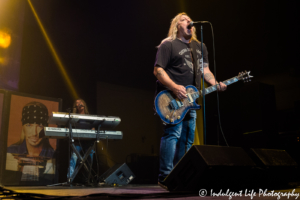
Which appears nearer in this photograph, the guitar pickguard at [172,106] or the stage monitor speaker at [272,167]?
the stage monitor speaker at [272,167]

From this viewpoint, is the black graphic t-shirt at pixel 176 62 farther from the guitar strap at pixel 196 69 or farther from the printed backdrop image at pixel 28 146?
the printed backdrop image at pixel 28 146

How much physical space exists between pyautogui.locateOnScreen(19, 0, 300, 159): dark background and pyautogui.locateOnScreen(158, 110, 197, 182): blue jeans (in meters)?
2.13

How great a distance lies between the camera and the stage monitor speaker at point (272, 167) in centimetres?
196

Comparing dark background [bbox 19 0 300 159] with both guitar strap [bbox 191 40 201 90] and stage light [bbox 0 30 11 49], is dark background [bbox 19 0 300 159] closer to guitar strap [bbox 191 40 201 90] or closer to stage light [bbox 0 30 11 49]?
stage light [bbox 0 30 11 49]

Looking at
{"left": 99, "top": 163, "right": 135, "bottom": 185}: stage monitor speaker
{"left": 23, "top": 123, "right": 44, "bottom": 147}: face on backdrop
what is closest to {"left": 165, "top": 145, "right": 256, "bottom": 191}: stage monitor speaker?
{"left": 99, "top": 163, "right": 135, "bottom": 185}: stage monitor speaker

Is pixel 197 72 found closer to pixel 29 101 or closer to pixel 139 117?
pixel 29 101

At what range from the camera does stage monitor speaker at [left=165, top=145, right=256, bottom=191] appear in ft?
5.41

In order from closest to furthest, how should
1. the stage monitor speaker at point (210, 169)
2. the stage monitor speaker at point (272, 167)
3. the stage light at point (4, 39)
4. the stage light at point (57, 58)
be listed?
the stage monitor speaker at point (210, 169), the stage monitor speaker at point (272, 167), the stage light at point (4, 39), the stage light at point (57, 58)

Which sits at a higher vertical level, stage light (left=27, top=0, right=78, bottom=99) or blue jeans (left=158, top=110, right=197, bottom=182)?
stage light (left=27, top=0, right=78, bottom=99)

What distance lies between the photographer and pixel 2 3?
5.11m

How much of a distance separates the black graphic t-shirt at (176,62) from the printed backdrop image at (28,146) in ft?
10.5

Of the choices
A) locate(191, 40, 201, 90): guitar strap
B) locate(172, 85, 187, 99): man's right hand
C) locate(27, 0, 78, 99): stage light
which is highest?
locate(27, 0, 78, 99): stage light

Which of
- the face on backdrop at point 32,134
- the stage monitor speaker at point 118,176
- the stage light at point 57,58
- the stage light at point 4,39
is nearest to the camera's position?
the stage monitor speaker at point 118,176

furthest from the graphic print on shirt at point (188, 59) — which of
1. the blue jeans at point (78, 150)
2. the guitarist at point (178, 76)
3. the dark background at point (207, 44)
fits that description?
the blue jeans at point (78, 150)
